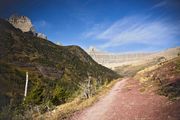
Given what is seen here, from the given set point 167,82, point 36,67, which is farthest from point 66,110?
point 36,67

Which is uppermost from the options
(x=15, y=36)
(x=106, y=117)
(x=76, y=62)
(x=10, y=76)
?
(x=15, y=36)

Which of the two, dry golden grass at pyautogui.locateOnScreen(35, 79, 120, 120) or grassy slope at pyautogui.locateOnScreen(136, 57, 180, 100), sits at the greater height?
grassy slope at pyautogui.locateOnScreen(136, 57, 180, 100)

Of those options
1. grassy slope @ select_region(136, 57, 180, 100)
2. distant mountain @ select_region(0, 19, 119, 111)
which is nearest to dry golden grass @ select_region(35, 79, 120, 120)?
grassy slope @ select_region(136, 57, 180, 100)

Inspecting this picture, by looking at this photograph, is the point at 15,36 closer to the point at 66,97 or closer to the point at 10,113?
the point at 66,97

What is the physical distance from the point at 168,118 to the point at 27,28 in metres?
172

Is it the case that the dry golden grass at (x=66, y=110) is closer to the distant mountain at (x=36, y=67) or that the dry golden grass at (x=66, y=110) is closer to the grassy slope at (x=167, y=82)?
the grassy slope at (x=167, y=82)

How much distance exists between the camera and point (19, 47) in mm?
108250

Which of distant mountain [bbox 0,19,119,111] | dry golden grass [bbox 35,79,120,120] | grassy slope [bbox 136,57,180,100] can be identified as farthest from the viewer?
distant mountain [bbox 0,19,119,111]

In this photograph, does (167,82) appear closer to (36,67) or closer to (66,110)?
(66,110)

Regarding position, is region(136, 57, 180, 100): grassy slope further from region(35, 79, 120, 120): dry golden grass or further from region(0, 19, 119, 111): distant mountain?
region(0, 19, 119, 111): distant mountain

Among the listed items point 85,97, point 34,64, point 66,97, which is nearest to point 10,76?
point 34,64

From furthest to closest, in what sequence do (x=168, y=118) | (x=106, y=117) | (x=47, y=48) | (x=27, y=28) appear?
(x=27, y=28)
(x=47, y=48)
(x=106, y=117)
(x=168, y=118)

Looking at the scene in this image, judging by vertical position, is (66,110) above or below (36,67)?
below

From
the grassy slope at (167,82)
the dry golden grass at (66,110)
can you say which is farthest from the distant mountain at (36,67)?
the dry golden grass at (66,110)
